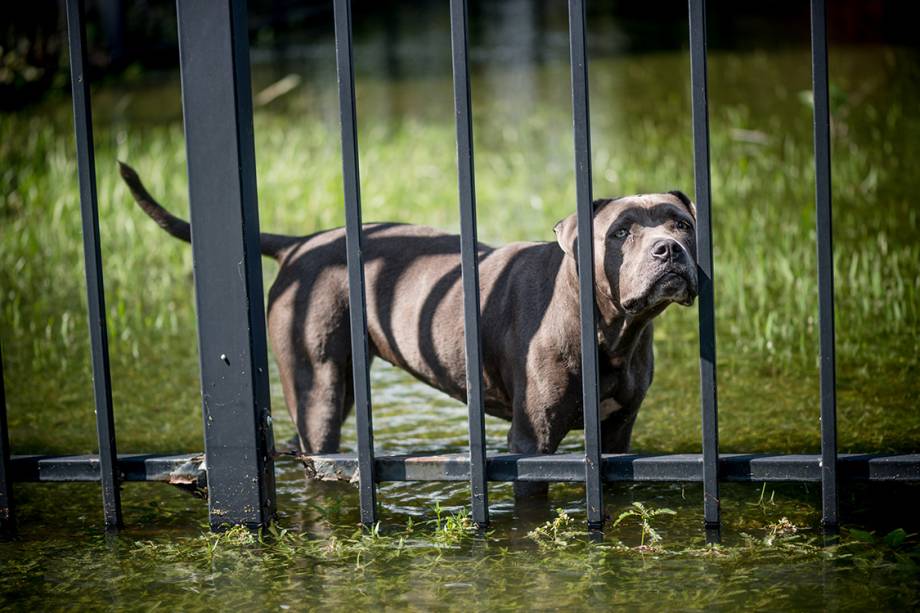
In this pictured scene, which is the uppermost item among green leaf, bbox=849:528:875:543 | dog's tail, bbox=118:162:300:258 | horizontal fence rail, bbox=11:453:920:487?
dog's tail, bbox=118:162:300:258

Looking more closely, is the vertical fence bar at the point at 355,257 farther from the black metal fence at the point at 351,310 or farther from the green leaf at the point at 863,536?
the green leaf at the point at 863,536

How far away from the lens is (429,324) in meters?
4.50

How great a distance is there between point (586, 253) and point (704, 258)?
321 millimetres

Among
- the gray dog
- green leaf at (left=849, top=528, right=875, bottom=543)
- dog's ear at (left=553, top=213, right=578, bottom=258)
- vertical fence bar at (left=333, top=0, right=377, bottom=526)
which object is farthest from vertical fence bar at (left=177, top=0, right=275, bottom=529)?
green leaf at (left=849, top=528, right=875, bottom=543)

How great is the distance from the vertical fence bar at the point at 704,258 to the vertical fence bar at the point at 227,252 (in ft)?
4.05

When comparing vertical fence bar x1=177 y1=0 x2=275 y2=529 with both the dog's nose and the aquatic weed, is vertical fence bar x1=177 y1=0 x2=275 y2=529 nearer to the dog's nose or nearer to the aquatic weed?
the aquatic weed

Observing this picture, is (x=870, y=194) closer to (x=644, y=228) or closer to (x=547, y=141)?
(x=547, y=141)

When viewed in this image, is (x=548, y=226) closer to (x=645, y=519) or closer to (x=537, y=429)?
(x=537, y=429)

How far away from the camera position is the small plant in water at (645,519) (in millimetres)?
3688

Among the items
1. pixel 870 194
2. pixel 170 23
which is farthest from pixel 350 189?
pixel 170 23

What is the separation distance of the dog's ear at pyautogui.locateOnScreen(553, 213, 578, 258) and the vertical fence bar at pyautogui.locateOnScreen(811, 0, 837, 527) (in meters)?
0.75

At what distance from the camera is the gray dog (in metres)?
3.89

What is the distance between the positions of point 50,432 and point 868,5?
45.5 feet

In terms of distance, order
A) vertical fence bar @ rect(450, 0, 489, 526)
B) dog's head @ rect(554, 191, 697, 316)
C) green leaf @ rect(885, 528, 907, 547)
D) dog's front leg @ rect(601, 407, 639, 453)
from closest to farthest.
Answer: vertical fence bar @ rect(450, 0, 489, 526) < green leaf @ rect(885, 528, 907, 547) < dog's head @ rect(554, 191, 697, 316) < dog's front leg @ rect(601, 407, 639, 453)
